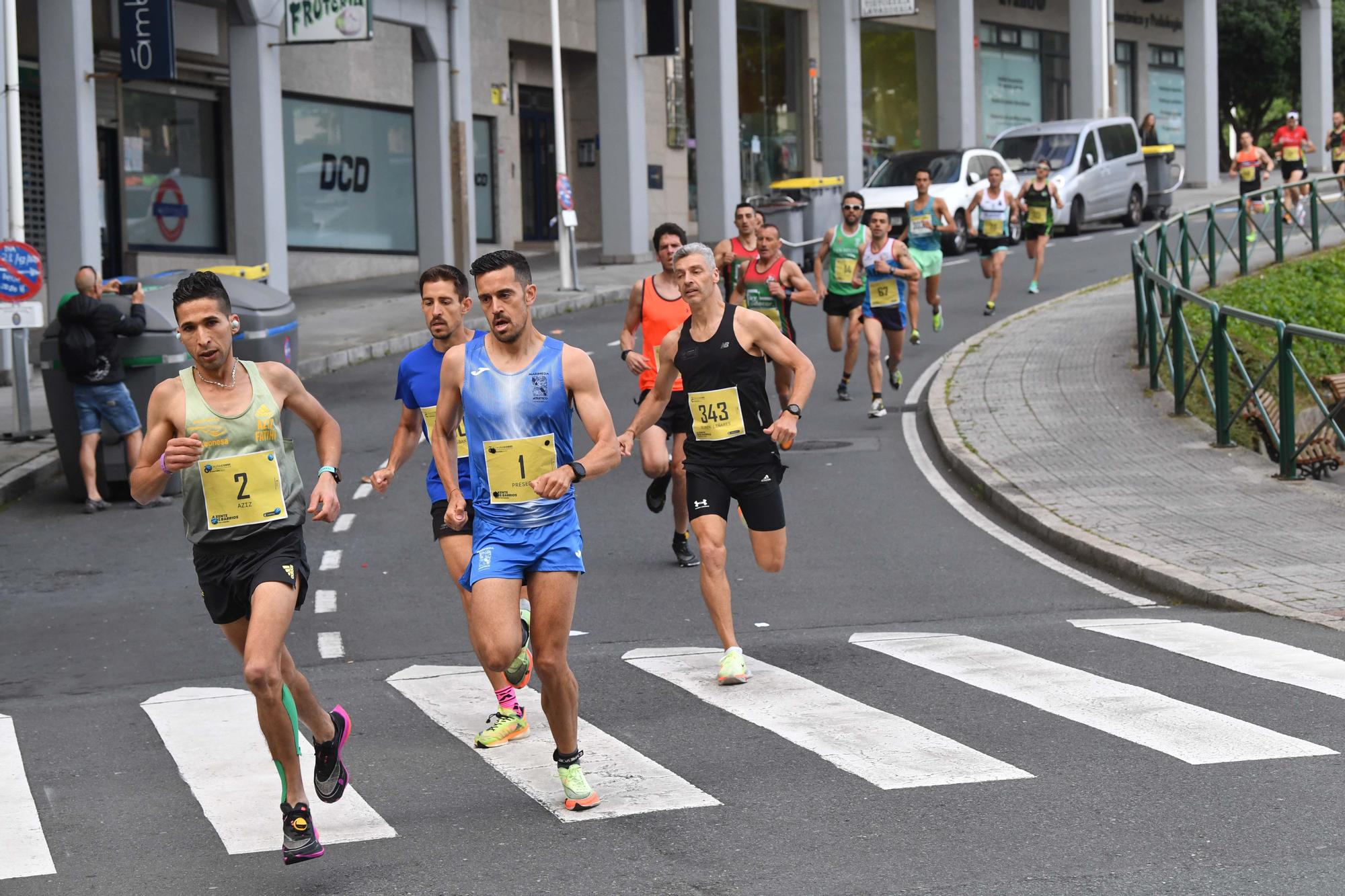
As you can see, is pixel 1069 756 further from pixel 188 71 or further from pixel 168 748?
pixel 188 71

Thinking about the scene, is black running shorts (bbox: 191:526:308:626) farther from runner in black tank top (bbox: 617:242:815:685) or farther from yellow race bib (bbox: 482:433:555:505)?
runner in black tank top (bbox: 617:242:815:685)

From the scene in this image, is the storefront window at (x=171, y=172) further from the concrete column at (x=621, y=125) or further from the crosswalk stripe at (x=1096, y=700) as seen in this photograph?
the crosswalk stripe at (x=1096, y=700)

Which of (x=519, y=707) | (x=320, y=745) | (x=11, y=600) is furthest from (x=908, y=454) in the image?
(x=320, y=745)

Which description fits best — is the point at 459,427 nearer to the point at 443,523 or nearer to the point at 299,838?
the point at 443,523

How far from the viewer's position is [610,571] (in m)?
11.6

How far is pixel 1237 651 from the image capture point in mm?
8750

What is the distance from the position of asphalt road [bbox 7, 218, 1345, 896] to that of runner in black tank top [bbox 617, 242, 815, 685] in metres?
0.70

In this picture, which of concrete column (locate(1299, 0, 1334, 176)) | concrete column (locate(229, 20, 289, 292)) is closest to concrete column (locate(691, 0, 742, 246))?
concrete column (locate(229, 20, 289, 292))

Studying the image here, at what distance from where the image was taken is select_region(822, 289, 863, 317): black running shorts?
17031mm

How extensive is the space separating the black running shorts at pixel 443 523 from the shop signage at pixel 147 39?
15409 mm

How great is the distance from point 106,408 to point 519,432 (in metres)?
8.99

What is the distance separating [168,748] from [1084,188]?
96.0 feet

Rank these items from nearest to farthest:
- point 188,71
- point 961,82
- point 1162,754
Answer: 1. point 1162,754
2. point 188,71
3. point 961,82

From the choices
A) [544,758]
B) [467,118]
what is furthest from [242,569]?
[467,118]
